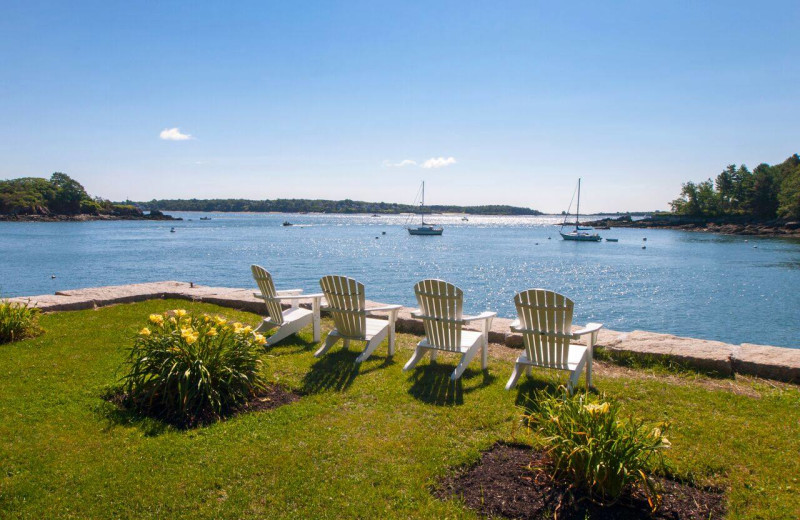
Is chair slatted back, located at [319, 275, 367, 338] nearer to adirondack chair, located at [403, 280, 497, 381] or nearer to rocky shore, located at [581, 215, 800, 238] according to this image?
adirondack chair, located at [403, 280, 497, 381]

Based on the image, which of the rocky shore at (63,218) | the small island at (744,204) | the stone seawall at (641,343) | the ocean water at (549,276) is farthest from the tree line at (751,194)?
the rocky shore at (63,218)

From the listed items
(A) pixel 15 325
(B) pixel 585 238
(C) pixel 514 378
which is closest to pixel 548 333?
(C) pixel 514 378

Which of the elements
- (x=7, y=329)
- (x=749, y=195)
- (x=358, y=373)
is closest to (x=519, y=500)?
(x=358, y=373)

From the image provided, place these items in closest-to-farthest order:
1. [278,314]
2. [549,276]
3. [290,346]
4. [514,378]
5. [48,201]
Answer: [514,378] < [290,346] < [278,314] < [549,276] < [48,201]

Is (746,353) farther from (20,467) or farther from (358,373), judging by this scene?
(20,467)

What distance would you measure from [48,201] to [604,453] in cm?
14324

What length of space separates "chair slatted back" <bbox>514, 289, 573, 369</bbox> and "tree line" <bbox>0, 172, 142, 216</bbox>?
5458 inches

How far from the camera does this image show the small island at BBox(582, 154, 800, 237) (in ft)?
262

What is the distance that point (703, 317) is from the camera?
22.6m

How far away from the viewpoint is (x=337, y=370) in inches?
219

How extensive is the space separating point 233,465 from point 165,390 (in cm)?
123

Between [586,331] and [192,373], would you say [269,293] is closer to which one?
[192,373]

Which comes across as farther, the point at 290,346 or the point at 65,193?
the point at 65,193

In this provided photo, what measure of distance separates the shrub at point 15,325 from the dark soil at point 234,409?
3.01 metres
